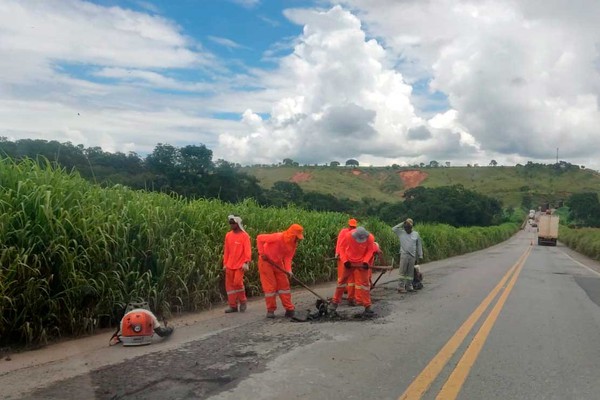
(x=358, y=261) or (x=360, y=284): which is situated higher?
(x=358, y=261)

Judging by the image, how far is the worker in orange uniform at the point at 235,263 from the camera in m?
9.69

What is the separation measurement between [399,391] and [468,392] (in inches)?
27.0

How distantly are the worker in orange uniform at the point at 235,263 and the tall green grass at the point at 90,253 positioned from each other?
64 centimetres

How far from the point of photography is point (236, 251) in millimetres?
9719

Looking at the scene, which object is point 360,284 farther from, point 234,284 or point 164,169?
point 164,169

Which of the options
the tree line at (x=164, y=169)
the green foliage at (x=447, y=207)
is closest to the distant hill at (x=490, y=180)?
the green foliage at (x=447, y=207)

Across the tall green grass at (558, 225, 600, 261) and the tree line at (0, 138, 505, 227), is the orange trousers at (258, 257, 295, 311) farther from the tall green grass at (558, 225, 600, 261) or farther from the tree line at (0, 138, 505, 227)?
the tall green grass at (558, 225, 600, 261)

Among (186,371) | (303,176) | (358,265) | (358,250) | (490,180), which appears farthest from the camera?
(490,180)

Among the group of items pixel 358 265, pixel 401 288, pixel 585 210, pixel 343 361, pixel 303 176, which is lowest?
pixel 401 288

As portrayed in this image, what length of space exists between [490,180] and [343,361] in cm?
13693

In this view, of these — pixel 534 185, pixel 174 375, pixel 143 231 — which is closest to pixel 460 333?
pixel 174 375

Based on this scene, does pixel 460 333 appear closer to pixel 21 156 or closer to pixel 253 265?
pixel 253 265

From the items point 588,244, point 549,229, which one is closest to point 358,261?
point 588,244

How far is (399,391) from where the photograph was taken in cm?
512
